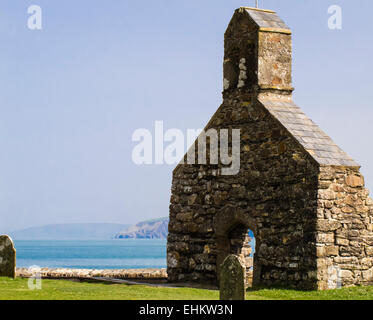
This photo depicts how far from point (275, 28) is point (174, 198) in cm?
537

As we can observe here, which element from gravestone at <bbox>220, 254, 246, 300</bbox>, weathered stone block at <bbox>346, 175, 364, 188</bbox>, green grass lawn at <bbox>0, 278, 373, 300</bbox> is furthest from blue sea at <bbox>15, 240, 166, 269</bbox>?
gravestone at <bbox>220, 254, 246, 300</bbox>

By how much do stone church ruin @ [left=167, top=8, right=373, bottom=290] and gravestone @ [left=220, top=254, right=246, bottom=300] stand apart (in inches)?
164

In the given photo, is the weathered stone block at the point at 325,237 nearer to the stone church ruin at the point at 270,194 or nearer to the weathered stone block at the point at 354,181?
the stone church ruin at the point at 270,194

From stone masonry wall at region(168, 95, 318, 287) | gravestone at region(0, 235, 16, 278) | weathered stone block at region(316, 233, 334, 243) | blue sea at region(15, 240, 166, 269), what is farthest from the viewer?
blue sea at region(15, 240, 166, 269)

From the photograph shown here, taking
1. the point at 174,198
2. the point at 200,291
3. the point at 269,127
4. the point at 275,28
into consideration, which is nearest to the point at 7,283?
the point at 200,291

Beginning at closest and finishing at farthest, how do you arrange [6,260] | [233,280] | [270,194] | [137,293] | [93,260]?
[233,280] → [137,293] → [6,260] → [270,194] → [93,260]

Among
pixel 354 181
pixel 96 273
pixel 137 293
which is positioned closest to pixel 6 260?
pixel 137 293

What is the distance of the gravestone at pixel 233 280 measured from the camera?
14.0 m

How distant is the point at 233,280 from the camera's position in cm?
1404

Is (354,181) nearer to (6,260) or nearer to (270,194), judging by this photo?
(270,194)

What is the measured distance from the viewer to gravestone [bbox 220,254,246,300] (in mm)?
13969

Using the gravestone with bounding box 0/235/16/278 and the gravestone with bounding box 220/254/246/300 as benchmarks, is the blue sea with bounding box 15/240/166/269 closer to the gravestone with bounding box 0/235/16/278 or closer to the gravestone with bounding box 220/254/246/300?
the gravestone with bounding box 0/235/16/278

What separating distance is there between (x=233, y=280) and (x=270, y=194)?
5558 mm

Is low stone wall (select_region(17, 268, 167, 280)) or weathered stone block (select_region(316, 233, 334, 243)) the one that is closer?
weathered stone block (select_region(316, 233, 334, 243))
